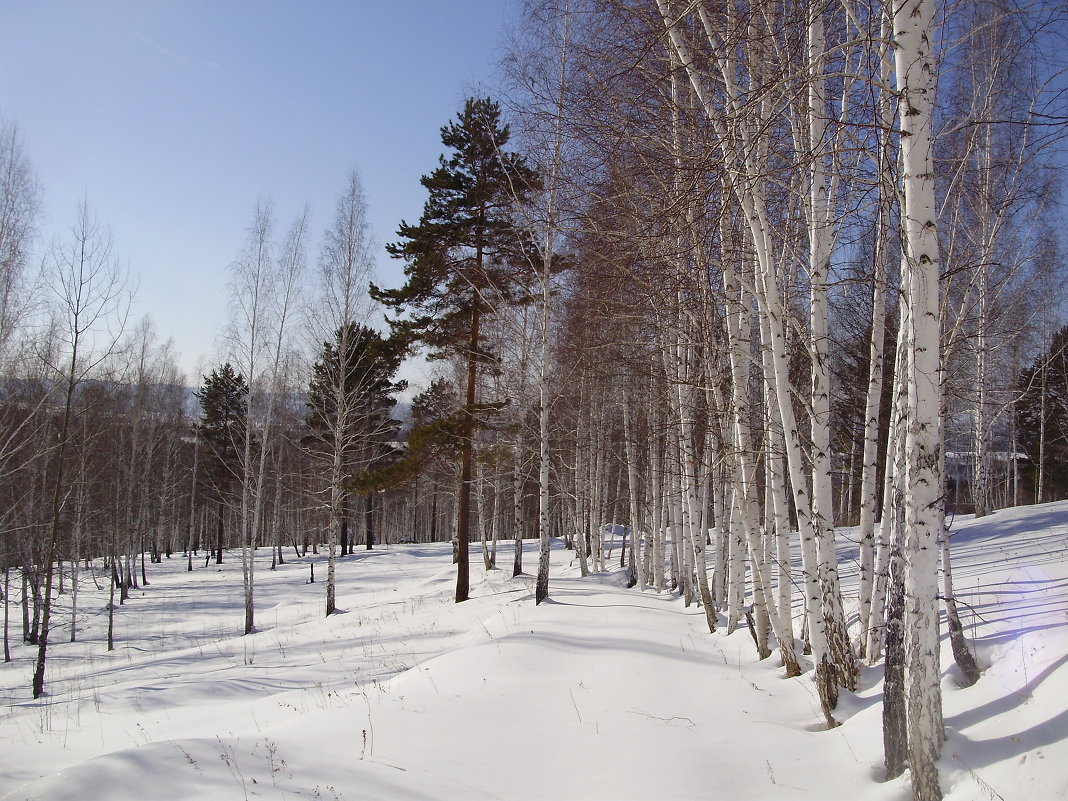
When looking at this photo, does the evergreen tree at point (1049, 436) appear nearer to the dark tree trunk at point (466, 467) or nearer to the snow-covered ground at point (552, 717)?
the snow-covered ground at point (552, 717)

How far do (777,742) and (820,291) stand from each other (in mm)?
3856

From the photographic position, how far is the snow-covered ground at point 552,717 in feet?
13.0

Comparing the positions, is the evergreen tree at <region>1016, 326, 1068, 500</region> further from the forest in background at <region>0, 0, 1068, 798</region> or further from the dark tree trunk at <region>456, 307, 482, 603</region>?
the dark tree trunk at <region>456, 307, 482, 603</region>

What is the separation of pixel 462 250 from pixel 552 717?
12.2 meters

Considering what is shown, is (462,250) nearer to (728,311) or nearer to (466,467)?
(466,467)

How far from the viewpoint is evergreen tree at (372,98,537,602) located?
1501 centimetres

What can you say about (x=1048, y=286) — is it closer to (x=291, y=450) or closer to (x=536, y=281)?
(x=536, y=281)

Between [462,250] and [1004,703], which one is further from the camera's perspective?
[462,250]

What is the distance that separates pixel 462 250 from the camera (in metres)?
15.6

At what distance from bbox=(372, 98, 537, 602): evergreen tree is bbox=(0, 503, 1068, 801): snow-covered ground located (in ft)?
19.2

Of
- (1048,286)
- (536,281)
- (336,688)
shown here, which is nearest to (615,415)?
(536,281)

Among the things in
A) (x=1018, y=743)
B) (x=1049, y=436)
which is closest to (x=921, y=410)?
(x=1018, y=743)

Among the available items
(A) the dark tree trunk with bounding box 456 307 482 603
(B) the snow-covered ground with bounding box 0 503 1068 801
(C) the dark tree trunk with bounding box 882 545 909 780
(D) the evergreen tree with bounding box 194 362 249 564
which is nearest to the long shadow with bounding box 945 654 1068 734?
(B) the snow-covered ground with bounding box 0 503 1068 801

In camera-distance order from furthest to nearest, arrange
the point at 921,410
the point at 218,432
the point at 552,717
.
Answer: the point at 218,432, the point at 552,717, the point at 921,410
